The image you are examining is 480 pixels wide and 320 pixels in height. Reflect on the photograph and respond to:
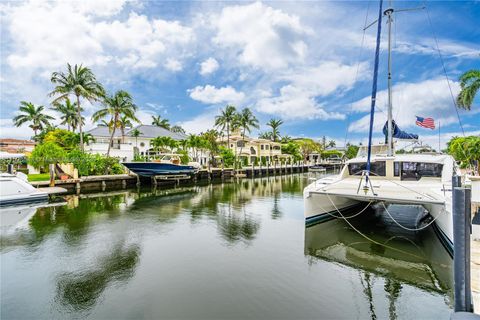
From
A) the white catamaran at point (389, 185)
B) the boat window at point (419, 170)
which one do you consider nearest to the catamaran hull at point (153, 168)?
the white catamaran at point (389, 185)

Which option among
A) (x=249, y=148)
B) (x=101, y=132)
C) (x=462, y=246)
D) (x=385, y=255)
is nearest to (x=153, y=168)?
(x=101, y=132)

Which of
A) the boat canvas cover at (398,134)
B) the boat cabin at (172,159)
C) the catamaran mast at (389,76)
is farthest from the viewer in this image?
the boat cabin at (172,159)

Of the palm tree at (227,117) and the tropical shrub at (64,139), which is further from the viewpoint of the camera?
the palm tree at (227,117)

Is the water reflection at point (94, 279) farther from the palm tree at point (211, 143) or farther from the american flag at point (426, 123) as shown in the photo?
the palm tree at point (211, 143)

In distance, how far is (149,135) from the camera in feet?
151

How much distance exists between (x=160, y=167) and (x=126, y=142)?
17.4 meters

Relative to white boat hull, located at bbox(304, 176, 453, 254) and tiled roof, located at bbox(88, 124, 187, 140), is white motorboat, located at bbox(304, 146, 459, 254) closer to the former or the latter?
white boat hull, located at bbox(304, 176, 453, 254)

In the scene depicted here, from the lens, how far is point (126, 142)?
4231cm

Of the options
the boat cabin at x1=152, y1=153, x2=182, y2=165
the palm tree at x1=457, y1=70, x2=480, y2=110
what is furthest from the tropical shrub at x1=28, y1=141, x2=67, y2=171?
the palm tree at x1=457, y1=70, x2=480, y2=110

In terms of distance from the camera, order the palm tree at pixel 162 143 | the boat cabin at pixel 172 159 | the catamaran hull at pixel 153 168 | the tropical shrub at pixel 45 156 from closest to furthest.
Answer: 1. the tropical shrub at pixel 45 156
2. the catamaran hull at pixel 153 168
3. the boat cabin at pixel 172 159
4. the palm tree at pixel 162 143

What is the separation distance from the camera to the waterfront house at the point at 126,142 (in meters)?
37.3

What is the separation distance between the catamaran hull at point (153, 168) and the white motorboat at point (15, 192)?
423 inches

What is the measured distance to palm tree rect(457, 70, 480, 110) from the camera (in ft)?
56.7

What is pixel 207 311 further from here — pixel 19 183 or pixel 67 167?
pixel 67 167
